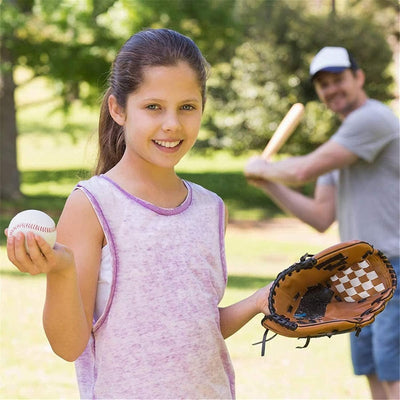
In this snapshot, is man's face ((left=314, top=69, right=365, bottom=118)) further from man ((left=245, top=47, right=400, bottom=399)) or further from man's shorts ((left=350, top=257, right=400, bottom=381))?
man's shorts ((left=350, top=257, right=400, bottom=381))

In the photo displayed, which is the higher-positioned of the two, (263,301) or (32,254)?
(32,254)

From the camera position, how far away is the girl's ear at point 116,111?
234 centimetres

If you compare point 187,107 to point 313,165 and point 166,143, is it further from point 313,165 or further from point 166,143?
point 313,165

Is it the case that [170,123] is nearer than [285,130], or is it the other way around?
[170,123]

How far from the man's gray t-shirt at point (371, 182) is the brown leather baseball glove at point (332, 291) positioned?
1.44 metres

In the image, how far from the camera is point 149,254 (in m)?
2.21

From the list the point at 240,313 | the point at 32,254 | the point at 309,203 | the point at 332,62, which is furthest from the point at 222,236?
the point at 332,62

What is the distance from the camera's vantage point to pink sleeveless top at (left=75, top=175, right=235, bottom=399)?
7.14ft

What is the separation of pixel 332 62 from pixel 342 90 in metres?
0.16

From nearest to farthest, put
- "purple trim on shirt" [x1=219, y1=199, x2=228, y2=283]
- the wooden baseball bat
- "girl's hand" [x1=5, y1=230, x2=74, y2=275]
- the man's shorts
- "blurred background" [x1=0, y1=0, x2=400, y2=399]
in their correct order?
1. "girl's hand" [x1=5, y1=230, x2=74, y2=275]
2. "purple trim on shirt" [x1=219, y1=199, x2=228, y2=283]
3. the man's shorts
4. the wooden baseball bat
5. "blurred background" [x1=0, y1=0, x2=400, y2=399]

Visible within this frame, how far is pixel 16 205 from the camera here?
16828 mm

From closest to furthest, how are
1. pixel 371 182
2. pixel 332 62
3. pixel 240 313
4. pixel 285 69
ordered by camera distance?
pixel 240 313 → pixel 371 182 → pixel 332 62 → pixel 285 69

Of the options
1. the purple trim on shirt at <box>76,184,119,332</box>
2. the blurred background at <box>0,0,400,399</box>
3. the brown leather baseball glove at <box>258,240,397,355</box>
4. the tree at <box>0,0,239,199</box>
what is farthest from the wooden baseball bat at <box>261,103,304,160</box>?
the tree at <box>0,0,239,199</box>

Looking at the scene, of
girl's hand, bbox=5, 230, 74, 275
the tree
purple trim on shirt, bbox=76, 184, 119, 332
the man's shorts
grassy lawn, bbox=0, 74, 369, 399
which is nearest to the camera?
girl's hand, bbox=5, 230, 74, 275
